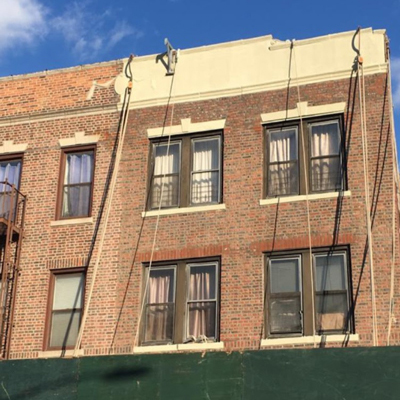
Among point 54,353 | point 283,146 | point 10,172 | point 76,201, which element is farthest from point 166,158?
point 54,353

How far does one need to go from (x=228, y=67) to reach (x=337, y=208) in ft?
14.1

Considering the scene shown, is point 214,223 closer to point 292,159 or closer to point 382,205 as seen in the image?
point 292,159

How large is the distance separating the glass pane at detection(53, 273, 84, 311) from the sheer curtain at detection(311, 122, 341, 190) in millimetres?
5498

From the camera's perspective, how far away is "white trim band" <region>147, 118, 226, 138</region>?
17.3 m

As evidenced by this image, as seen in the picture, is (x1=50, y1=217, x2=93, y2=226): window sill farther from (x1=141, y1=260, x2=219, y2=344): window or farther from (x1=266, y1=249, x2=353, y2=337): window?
(x1=266, y1=249, x2=353, y2=337): window

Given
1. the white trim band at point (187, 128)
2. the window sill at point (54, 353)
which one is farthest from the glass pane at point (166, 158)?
the window sill at point (54, 353)

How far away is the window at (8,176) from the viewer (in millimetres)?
18203

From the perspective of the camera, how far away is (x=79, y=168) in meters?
18.2

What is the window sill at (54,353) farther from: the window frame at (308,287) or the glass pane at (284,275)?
the glass pane at (284,275)

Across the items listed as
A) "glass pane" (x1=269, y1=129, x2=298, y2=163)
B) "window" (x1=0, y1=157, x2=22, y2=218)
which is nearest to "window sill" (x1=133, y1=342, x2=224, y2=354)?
"glass pane" (x1=269, y1=129, x2=298, y2=163)

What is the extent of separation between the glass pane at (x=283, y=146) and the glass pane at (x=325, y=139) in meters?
0.41

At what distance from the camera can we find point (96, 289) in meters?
16.7

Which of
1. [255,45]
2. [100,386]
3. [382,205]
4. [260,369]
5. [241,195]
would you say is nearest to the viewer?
[260,369]

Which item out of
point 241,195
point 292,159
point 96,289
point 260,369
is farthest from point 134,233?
point 260,369
